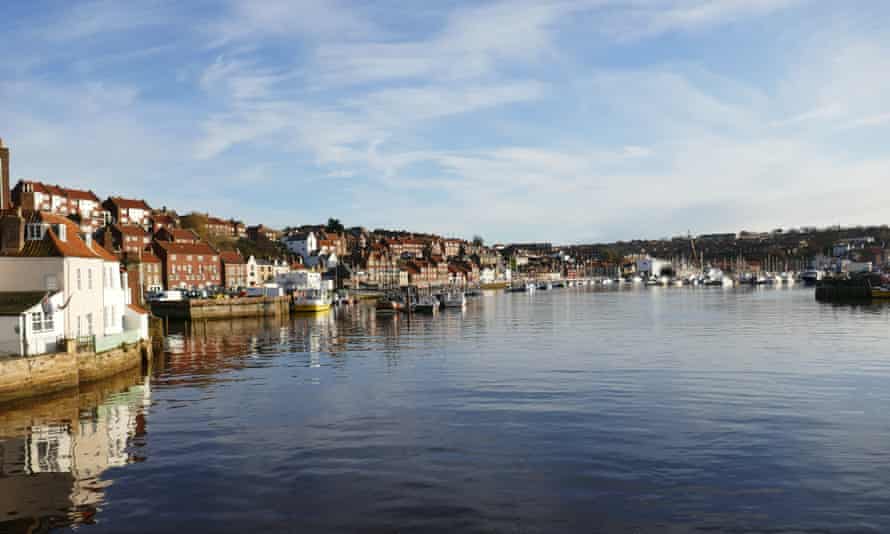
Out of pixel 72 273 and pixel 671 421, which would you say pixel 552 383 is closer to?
pixel 671 421

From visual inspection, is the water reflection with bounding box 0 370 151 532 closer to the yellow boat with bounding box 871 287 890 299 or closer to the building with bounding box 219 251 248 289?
the building with bounding box 219 251 248 289

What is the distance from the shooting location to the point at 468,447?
23.5m

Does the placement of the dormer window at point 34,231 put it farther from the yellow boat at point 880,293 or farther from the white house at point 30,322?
the yellow boat at point 880,293

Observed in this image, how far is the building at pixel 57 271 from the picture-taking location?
3722cm

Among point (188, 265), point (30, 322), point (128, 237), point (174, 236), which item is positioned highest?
point (174, 236)

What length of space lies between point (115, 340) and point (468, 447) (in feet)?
89.9

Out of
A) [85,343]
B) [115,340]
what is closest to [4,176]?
[115,340]

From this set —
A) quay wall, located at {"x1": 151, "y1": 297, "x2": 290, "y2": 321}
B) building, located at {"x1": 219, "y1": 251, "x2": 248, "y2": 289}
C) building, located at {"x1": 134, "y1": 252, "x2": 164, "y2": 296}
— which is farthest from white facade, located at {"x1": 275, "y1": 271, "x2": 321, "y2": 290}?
quay wall, located at {"x1": 151, "y1": 297, "x2": 290, "y2": 321}

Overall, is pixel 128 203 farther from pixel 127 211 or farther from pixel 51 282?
pixel 51 282

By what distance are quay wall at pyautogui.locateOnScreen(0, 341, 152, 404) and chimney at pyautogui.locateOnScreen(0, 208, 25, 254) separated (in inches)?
272

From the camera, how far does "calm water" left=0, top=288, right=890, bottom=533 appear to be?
1736 centimetres

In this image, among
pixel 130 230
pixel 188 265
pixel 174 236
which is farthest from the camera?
pixel 174 236

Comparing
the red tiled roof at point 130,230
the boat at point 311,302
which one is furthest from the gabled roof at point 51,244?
the red tiled roof at point 130,230

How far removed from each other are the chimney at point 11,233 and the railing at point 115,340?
252 inches
